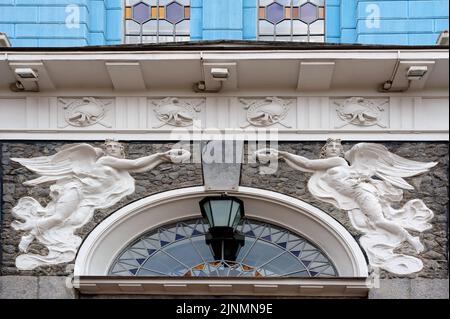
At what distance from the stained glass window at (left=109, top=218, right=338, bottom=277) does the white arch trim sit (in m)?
0.11

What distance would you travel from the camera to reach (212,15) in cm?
1697

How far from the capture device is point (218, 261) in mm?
15711

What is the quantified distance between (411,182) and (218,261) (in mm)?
2259

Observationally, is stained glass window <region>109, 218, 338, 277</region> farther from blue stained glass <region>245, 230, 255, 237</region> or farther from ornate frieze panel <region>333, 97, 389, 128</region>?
ornate frieze panel <region>333, 97, 389, 128</region>

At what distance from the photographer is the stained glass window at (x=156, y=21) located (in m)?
17.1

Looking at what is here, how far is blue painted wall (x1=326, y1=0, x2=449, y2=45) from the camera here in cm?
1664

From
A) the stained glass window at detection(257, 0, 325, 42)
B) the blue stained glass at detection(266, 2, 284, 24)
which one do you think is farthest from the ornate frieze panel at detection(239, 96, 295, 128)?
the blue stained glass at detection(266, 2, 284, 24)

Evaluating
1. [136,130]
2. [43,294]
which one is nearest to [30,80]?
[136,130]

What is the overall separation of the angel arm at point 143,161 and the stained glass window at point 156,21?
189 centimetres

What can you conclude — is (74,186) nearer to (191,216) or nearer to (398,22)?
(191,216)

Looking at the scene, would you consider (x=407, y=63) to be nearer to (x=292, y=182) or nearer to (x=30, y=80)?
(x=292, y=182)

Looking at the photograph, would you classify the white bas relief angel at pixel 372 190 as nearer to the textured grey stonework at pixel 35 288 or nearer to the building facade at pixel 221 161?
the building facade at pixel 221 161

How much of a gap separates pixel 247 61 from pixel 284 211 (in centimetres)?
168
